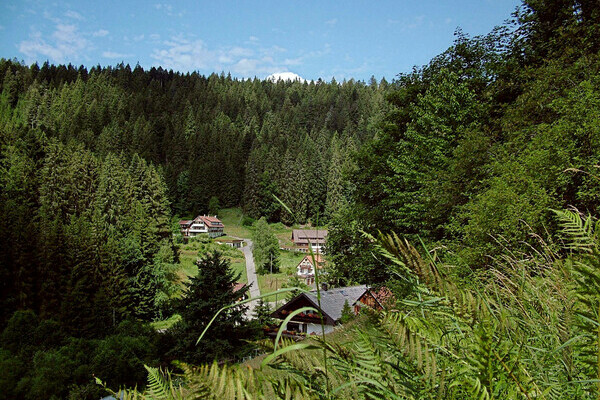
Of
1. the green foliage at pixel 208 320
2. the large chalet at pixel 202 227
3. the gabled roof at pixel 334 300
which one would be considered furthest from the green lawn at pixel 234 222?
the green foliage at pixel 208 320

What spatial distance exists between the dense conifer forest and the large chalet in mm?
23943

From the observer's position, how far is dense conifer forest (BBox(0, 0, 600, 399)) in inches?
28.9

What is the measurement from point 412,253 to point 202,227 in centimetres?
8674

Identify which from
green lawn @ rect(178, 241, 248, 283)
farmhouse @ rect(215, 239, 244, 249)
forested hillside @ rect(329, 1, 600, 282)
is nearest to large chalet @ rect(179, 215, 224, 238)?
farmhouse @ rect(215, 239, 244, 249)

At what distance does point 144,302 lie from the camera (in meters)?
40.0

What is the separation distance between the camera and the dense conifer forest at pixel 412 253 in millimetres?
734

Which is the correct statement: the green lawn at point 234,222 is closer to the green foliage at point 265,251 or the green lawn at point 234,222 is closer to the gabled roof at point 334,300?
the green foliage at point 265,251

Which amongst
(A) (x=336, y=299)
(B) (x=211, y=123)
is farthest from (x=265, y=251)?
(B) (x=211, y=123)

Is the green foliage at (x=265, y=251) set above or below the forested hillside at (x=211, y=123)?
below

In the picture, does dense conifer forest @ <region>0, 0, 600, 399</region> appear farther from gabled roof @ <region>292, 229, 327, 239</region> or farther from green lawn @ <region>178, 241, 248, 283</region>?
green lawn @ <region>178, 241, 248, 283</region>

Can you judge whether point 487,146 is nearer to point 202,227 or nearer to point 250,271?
point 250,271

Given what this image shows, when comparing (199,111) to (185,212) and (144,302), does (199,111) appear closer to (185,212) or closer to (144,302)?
(185,212)

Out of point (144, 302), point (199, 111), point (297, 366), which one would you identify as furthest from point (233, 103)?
point (297, 366)

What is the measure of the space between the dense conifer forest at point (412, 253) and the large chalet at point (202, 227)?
23.9m
